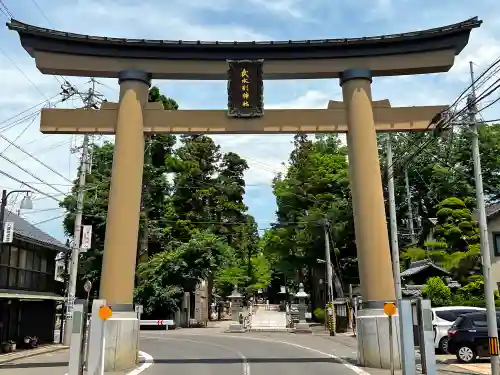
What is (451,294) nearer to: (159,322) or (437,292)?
(437,292)

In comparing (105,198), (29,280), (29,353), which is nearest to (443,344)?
(29,353)

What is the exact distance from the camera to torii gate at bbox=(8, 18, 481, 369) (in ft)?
56.8

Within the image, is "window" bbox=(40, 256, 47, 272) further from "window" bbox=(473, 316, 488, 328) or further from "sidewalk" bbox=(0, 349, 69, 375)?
"window" bbox=(473, 316, 488, 328)

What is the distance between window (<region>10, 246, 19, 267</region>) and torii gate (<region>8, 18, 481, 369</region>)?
856 cm

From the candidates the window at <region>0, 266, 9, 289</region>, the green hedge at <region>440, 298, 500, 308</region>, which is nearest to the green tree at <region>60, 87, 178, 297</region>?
the window at <region>0, 266, 9, 289</region>

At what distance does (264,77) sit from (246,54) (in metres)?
1.02

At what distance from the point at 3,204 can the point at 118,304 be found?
584cm

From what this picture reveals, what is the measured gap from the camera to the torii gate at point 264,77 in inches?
682

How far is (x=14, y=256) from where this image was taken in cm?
2391

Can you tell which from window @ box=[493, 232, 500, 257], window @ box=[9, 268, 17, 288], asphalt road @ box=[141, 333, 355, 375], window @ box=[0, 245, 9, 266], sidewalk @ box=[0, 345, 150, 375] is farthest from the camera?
window @ box=[493, 232, 500, 257]

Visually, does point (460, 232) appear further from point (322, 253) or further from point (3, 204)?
point (3, 204)

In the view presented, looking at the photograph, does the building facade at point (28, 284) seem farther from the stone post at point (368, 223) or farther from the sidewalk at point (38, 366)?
the stone post at point (368, 223)

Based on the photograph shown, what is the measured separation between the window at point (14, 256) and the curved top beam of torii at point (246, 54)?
9.68m

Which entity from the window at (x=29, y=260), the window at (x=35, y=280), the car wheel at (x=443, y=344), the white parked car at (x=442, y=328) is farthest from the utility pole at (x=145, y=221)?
the car wheel at (x=443, y=344)
